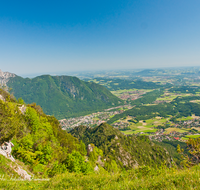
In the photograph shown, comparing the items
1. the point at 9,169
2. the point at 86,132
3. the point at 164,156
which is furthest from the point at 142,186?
the point at 86,132

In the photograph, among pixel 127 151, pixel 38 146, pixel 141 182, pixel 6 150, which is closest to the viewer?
pixel 141 182

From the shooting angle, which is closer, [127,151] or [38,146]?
[38,146]

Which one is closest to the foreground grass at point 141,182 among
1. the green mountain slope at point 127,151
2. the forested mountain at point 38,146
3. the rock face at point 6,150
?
the forested mountain at point 38,146

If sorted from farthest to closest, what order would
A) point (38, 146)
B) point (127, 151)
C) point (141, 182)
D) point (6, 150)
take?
point (127, 151)
point (38, 146)
point (6, 150)
point (141, 182)

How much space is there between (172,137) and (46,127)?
13579 cm

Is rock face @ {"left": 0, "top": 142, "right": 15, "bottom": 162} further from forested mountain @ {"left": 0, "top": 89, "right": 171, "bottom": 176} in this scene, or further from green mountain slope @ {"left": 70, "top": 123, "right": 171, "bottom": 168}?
green mountain slope @ {"left": 70, "top": 123, "right": 171, "bottom": 168}

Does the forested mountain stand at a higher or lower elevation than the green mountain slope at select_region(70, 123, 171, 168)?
higher

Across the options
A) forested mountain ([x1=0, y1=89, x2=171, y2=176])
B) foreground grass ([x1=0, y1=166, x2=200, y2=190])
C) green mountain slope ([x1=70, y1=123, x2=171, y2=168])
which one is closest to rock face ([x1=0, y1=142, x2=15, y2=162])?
forested mountain ([x1=0, y1=89, x2=171, y2=176])

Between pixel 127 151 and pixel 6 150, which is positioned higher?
pixel 6 150

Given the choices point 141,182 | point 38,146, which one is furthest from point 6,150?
point 141,182

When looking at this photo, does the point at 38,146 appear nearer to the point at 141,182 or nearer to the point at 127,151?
the point at 141,182

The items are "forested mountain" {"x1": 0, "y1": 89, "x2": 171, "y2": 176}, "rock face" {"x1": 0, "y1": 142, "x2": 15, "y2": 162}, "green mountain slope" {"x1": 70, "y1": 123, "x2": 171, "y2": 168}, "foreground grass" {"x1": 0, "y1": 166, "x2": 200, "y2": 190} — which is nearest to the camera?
"foreground grass" {"x1": 0, "y1": 166, "x2": 200, "y2": 190}

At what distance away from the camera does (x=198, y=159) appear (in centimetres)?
1430

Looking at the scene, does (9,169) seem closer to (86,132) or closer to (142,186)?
(142,186)
